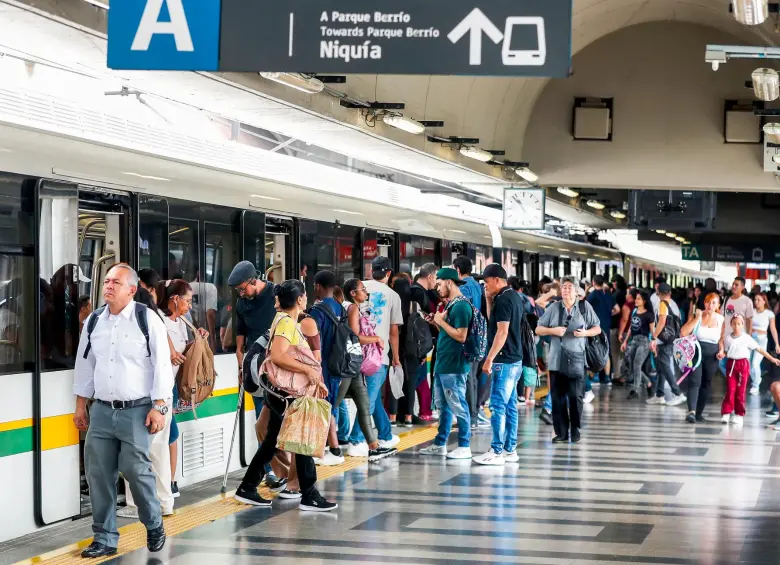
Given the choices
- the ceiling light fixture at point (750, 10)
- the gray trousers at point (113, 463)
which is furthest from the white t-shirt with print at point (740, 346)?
the gray trousers at point (113, 463)

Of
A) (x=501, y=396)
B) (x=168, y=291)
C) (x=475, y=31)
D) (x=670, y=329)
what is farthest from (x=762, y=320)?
(x=475, y=31)

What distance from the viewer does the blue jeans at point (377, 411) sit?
11922 millimetres

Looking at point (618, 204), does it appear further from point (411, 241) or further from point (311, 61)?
point (311, 61)

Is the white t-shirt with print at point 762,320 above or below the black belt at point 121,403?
above

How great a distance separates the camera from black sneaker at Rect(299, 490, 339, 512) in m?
9.12

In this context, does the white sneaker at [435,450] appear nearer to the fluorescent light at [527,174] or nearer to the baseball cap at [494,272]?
the baseball cap at [494,272]

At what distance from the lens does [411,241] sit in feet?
53.3

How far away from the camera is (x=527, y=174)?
19.3 meters

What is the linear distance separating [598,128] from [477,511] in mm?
11061

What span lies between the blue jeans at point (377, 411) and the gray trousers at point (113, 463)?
4.46m

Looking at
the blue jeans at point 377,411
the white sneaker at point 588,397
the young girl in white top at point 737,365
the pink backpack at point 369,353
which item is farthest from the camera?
the white sneaker at point 588,397

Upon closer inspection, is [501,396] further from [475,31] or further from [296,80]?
[475,31]

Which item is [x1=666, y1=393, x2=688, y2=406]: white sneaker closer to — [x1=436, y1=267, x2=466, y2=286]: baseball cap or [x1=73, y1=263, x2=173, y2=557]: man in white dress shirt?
[x1=436, y1=267, x2=466, y2=286]: baseball cap

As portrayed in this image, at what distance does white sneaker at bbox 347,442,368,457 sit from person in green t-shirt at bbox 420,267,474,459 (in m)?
0.77
